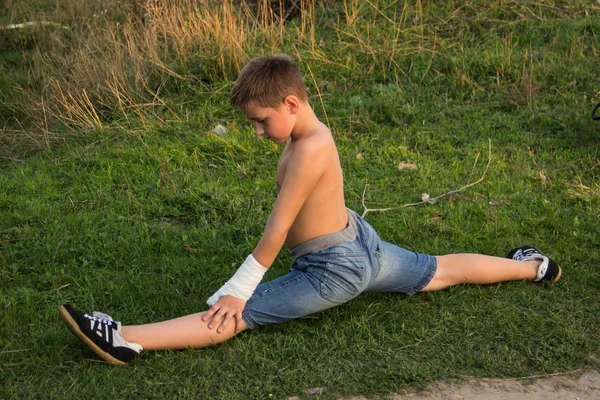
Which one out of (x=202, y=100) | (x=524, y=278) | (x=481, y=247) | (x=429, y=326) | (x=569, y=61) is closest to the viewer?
(x=429, y=326)

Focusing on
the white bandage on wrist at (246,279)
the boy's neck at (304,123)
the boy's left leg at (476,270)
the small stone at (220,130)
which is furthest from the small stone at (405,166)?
the white bandage on wrist at (246,279)

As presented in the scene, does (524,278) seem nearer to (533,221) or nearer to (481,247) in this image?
(481,247)

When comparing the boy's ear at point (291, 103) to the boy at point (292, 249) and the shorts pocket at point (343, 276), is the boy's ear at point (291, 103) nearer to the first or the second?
the boy at point (292, 249)

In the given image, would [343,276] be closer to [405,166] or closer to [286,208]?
[286,208]

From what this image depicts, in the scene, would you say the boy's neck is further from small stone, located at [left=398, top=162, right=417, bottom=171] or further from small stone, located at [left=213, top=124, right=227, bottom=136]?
small stone, located at [left=213, top=124, right=227, bottom=136]

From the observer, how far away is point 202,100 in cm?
593

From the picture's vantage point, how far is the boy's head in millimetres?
3127

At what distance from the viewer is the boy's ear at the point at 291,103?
3164 millimetres

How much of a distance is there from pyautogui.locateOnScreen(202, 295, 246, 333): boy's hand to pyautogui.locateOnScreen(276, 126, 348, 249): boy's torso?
410 millimetres

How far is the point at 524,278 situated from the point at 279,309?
135 cm

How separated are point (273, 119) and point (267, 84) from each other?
148 millimetres

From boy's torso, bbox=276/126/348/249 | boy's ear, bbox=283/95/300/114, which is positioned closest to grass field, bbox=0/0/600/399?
boy's torso, bbox=276/126/348/249

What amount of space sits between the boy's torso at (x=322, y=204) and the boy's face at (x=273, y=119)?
105mm

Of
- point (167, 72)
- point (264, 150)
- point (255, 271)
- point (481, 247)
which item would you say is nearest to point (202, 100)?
point (167, 72)
